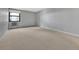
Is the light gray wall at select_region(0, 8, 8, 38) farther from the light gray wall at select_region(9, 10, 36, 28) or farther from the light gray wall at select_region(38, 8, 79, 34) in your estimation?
the light gray wall at select_region(38, 8, 79, 34)

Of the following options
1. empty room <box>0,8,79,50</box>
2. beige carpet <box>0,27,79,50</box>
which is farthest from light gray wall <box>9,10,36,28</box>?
beige carpet <box>0,27,79,50</box>

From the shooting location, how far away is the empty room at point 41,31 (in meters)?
1.71

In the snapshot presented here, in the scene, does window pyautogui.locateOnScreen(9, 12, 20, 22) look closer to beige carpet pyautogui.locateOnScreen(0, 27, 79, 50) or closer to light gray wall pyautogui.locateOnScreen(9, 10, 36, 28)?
light gray wall pyautogui.locateOnScreen(9, 10, 36, 28)

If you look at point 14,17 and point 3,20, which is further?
point 14,17

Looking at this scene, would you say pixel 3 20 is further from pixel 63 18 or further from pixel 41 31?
pixel 63 18

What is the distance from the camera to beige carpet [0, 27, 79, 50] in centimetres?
171

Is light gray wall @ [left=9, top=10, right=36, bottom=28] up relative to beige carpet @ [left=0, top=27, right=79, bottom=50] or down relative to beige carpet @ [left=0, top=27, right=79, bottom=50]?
up

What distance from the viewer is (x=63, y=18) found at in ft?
5.73

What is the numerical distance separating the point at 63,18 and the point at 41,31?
0.45 meters

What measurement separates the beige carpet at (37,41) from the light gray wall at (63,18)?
0.40 ft

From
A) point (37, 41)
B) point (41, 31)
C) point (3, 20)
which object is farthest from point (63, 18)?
point (3, 20)

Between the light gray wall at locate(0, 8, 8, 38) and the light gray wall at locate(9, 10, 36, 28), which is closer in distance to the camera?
the light gray wall at locate(0, 8, 8, 38)
